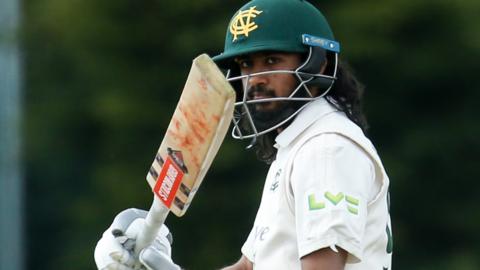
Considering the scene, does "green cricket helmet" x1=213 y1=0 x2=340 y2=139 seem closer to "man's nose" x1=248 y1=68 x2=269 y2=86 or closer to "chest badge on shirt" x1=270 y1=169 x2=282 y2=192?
"man's nose" x1=248 y1=68 x2=269 y2=86

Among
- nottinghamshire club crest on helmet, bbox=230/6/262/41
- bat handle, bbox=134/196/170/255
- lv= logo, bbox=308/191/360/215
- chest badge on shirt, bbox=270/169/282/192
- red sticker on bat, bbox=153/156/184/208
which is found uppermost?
nottinghamshire club crest on helmet, bbox=230/6/262/41

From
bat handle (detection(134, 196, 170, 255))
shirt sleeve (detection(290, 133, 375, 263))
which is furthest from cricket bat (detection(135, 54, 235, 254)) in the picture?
shirt sleeve (detection(290, 133, 375, 263))

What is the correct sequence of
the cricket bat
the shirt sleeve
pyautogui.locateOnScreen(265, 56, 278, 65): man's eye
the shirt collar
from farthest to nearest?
pyautogui.locateOnScreen(265, 56, 278, 65): man's eye < the shirt collar < the cricket bat < the shirt sleeve

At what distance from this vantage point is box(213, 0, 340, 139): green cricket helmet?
11.9ft

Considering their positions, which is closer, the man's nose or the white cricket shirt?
the white cricket shirt

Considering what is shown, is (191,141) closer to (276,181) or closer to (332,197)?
(276,181)

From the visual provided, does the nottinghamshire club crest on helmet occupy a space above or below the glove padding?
above

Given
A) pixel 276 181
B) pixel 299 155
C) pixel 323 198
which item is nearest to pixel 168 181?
pixel 276 181

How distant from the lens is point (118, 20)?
7.98 metres

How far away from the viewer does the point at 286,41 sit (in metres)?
3.64

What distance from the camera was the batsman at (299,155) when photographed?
3.28m
